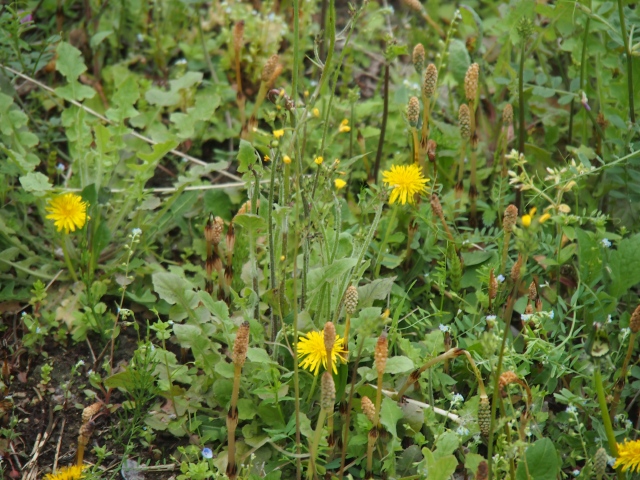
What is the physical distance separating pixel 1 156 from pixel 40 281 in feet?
Answer: 2.46

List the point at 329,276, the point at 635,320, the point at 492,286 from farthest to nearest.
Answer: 1. the point at 492,286
2. the point at 329,276
3. the point at 635,320

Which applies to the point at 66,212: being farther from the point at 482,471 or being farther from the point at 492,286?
the point at 482,471

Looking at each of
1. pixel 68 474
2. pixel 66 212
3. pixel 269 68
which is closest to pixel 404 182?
pixel 269 68

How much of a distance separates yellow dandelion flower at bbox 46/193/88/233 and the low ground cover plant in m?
0.01

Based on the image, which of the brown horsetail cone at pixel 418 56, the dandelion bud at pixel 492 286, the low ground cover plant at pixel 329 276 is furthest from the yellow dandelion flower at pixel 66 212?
the dandelion bud at pixel 492 286

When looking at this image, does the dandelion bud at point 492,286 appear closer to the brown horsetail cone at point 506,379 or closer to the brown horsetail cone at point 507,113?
the brown horsetail cone at point 506,379

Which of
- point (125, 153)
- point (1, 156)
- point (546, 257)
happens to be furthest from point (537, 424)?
point (1, 156)

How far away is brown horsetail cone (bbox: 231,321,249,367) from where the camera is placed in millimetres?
1881

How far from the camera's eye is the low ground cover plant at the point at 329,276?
2.11m

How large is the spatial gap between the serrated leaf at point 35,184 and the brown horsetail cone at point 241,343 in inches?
43.8

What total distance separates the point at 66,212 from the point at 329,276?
1045mm

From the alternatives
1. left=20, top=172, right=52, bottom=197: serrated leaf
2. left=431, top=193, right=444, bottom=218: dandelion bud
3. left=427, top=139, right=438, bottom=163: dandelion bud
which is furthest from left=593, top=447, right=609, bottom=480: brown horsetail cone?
left=20, top=172, right=52, bottom=197: serrated leaf

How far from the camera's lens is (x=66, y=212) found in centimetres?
259

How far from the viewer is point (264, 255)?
2.74 meters
